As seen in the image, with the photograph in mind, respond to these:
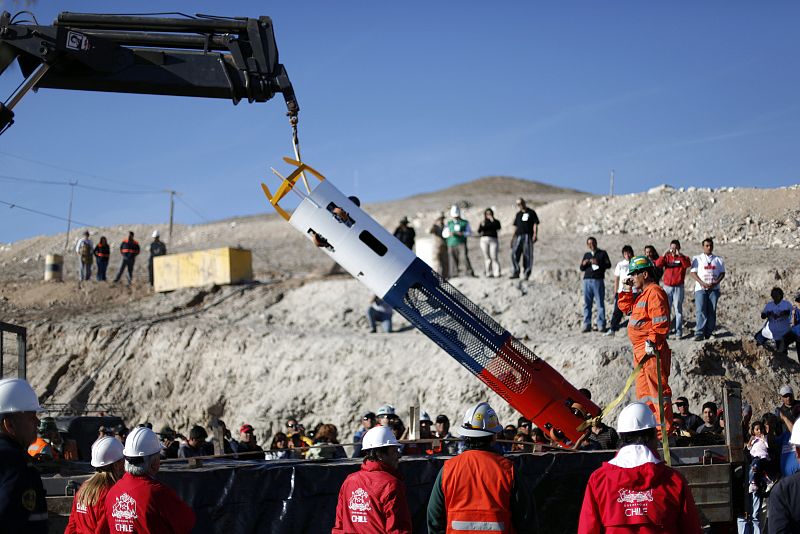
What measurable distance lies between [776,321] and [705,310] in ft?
4.14

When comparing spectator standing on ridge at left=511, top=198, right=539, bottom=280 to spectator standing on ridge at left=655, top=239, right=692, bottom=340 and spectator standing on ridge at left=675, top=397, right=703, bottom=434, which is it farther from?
spectator standing on ridge at left=675, top=397, right=703, bottom=434

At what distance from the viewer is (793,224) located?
30031 millimetres

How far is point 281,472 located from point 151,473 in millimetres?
2622

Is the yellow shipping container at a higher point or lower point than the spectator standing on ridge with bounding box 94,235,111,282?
lower

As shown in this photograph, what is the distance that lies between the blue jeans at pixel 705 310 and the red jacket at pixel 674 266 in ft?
1.35

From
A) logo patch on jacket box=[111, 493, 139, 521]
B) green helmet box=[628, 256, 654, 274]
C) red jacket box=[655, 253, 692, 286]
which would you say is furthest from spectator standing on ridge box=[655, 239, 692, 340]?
logo patch on jacket box=[111, 493, 139, 521]

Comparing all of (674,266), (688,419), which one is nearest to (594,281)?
(674,266)

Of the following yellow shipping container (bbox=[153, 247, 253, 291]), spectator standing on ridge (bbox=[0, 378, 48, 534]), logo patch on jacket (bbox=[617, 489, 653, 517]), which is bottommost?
logo patch on jacket (bbox=[617, 489, 653, 517])

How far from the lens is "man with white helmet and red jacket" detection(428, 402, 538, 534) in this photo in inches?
258

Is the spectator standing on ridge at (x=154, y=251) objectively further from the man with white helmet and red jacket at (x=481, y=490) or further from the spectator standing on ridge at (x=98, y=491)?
the man with white helmet and red jacket at (x=481, y=490)

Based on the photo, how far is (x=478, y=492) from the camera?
659 centimetres

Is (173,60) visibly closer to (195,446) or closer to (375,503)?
(195,446)

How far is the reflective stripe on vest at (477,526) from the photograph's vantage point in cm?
654

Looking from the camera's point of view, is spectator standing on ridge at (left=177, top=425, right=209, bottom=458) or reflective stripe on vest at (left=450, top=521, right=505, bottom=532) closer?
reflective stripe on vest at (left=450, top=521, right=505, bottom=532)
